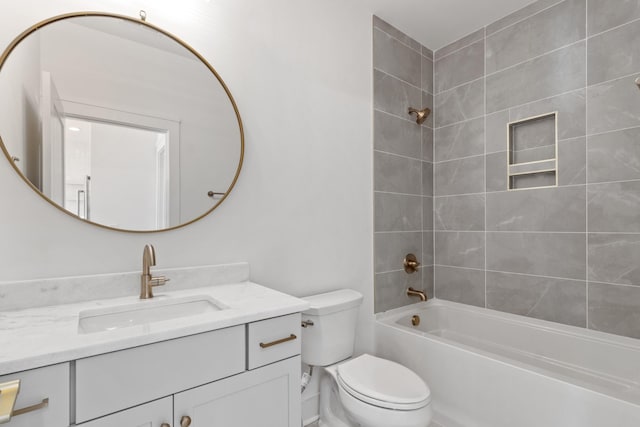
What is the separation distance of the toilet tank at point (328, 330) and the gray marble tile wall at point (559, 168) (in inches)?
45.3

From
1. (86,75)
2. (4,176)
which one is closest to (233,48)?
(86,75)

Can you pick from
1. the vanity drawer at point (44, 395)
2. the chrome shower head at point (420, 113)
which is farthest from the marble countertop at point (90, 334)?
the chrome shower head at point (420, 113)

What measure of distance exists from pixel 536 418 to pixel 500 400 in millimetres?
150

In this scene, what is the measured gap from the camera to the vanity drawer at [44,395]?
67 cm

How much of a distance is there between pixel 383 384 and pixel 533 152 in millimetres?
1732

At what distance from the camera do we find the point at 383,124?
2.19 m

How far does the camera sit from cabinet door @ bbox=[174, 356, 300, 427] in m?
0.90

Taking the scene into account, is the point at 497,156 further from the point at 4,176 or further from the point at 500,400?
the point at 4,176

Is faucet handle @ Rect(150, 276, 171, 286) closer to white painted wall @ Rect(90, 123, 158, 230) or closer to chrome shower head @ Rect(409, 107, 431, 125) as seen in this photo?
white painted wall @ Rect(90, 123, 158, 230)

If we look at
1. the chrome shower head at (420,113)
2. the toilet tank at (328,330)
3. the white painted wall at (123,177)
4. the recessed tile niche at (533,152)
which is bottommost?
the toilet tank at (328,330)

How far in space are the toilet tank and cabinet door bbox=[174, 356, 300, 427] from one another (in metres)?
0.47

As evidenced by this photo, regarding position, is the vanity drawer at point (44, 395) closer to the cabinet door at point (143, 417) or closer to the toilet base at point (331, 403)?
the cabinet door at point (143, 417)

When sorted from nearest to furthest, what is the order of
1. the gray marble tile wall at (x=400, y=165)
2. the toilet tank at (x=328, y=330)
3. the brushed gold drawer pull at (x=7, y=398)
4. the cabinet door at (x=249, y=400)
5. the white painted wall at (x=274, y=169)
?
1. the brushed gold drawer pull at (x=7, y=398)
2. the cabinet door at (x=249, y=400)
3. the white painted wall at (x=274, y=169)
4. the toilet tank at (x=328, y=330)
5. the gray marble tile wall at (x=400, y=165)

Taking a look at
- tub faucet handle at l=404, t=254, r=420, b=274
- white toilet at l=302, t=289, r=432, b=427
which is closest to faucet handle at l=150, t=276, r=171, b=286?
white toilet at l=302, t=289, r=432, b=427
